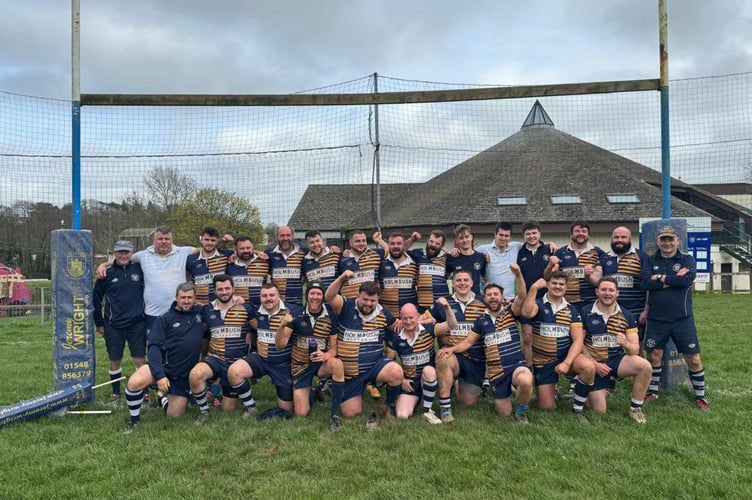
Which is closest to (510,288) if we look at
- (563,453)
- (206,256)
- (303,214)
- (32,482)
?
(563,453)

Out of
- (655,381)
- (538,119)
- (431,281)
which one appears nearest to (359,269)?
(431,281)

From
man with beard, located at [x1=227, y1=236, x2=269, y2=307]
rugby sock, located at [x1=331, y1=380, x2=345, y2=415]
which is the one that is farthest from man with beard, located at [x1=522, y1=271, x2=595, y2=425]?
man with beard, located at [x1=227, y1=236, x2=269, y2=307]

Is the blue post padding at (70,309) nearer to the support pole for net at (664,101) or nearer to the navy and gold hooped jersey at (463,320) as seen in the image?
the navy and gold hooped jersey at (463,320)

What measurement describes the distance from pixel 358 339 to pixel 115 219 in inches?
341

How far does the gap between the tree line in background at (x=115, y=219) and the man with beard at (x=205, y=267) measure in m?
1.85

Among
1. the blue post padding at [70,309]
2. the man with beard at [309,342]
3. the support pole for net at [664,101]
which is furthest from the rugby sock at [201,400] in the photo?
the support pole for net at [664,101]

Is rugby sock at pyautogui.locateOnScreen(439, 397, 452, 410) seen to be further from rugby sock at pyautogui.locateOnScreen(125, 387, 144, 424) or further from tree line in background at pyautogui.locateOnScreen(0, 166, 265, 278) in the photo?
tree line in background at pyautogui.locateOnScreen(0, 166, 265, 278)

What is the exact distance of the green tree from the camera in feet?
62.2

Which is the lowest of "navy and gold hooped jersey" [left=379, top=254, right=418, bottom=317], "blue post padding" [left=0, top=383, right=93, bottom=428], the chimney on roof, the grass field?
the grass field

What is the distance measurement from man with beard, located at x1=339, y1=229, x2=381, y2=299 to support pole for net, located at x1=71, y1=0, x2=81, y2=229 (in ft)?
10.5

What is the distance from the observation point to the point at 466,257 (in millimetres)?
6023

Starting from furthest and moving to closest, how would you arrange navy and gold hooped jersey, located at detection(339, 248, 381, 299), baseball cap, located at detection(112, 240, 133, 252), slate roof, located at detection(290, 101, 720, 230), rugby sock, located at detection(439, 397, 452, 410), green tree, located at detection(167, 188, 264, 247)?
slate roof, located at detection(290, 101, 720, 230) < green tree, located at detection(167, 188, 264, 247) < navy and gold hooped jersey, located at detection(339, 248, 381, 299) < baseball cap, located at detection(112, 240, 133, 252) < rugby sock, located at detection(439, 397, 452, 410)

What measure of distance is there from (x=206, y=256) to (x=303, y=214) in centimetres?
2090

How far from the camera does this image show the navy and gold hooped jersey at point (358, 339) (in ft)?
17.0
